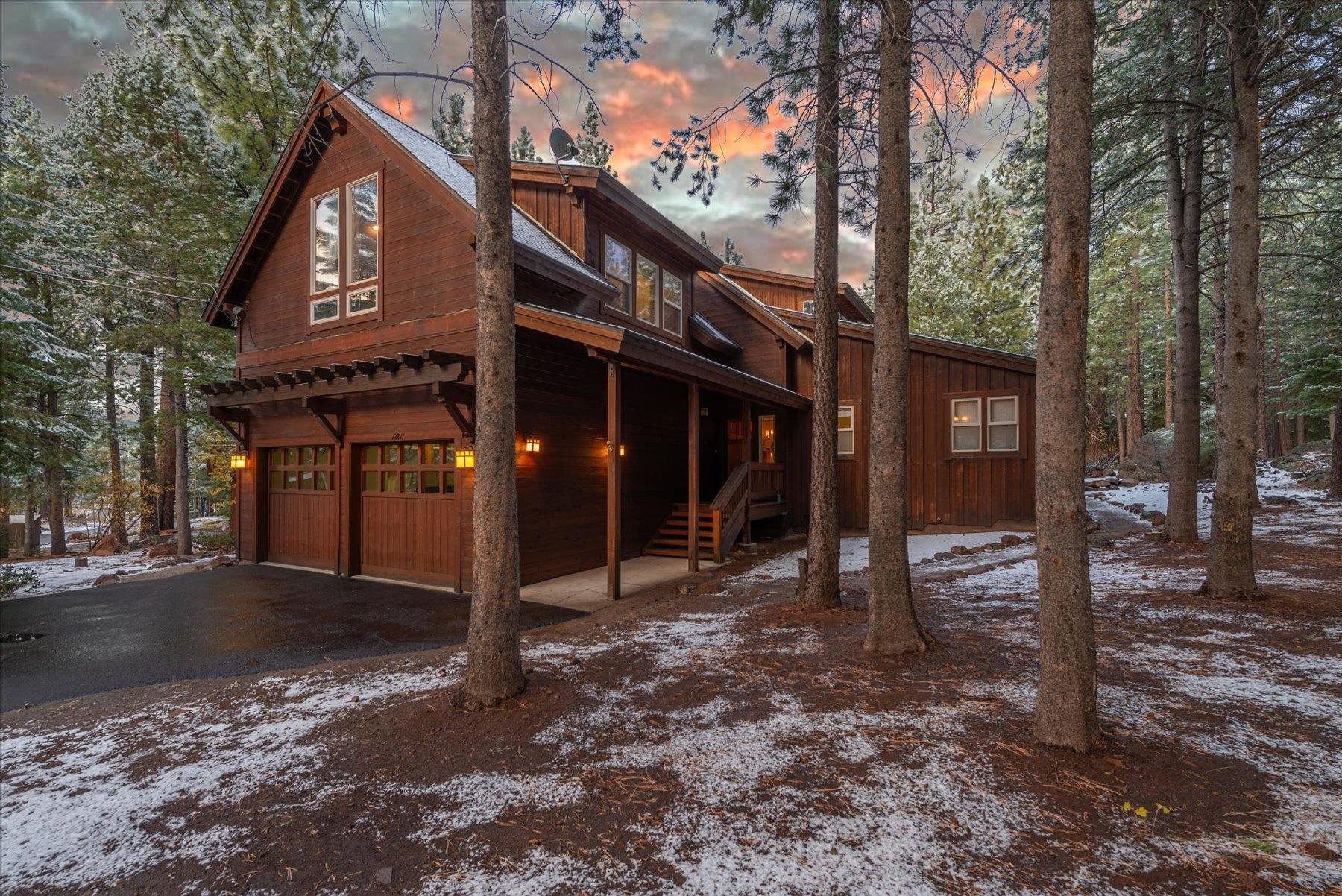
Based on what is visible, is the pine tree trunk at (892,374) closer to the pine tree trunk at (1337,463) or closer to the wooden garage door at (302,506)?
the wooden garage door at (302,506)

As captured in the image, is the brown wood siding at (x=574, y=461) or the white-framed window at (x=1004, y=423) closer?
the brown wood siding at (x=574, y=461)

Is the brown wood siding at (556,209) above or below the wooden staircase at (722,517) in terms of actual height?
above

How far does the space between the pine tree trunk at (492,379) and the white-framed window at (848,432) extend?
10470 mm

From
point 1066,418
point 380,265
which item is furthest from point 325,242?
point 1066,418

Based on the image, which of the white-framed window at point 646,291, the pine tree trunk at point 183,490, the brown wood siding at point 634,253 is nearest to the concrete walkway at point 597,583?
the brown wood siding at point 634,253

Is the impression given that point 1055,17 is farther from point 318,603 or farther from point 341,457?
point 341,457

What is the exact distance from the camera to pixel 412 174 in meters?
8.40

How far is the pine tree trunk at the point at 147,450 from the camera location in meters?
15.0

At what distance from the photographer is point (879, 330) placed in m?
4.61

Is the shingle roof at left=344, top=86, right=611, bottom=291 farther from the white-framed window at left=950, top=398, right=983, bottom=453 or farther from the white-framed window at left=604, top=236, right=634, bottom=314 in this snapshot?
the white-framed window at left=950, top=398, right=983, bottom=453

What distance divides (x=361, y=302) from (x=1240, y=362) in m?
11.6

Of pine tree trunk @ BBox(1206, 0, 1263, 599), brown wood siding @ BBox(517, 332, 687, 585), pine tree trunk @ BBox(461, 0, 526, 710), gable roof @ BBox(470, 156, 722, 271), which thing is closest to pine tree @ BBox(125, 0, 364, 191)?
gable roof @ BBox(470, 156, 722, 271)

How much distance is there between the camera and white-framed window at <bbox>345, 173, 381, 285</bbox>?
357 inches

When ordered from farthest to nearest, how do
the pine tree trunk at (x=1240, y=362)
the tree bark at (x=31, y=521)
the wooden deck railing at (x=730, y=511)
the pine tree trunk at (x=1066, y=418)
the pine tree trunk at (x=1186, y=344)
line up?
the tree bark at (x=31, y=521)
the wooden deck railing at (x=730, y=511)
the pine tree trunk at (x=1186, y=344)
the pine tree trunk at (x=1240, y=362)
the pine tree trunk at (x=1066, y=418)
